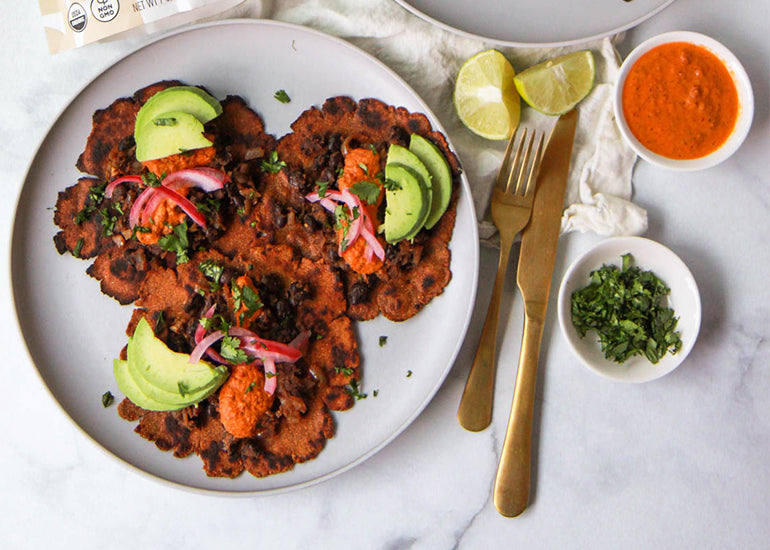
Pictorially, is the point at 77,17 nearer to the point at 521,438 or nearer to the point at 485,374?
the point at 485,374

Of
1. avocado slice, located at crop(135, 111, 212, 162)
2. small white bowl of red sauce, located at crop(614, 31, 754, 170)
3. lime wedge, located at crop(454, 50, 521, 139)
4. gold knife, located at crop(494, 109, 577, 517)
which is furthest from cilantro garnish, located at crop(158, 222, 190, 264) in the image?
small white bowl of red sauce, located at crop(614, 31, 754, 170)

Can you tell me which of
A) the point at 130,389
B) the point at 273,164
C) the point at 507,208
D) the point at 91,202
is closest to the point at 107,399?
the point at 130,389

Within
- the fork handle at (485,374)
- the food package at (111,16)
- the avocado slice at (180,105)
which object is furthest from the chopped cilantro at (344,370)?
the food package at (111,16)

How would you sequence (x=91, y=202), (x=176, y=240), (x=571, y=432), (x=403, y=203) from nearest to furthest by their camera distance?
(x=403, y=203) → (x=176, y=240) → (x=91, y=202) → (x=571, y=432)

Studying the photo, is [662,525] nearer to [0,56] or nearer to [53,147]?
[53,147]

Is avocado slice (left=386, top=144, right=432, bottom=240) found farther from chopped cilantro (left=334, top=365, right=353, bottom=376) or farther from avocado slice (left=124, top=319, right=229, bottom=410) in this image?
avocado slice (left=124, top=319, right=229, bottom=410)
